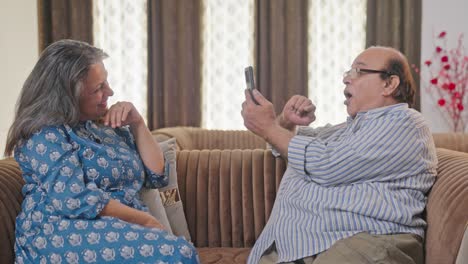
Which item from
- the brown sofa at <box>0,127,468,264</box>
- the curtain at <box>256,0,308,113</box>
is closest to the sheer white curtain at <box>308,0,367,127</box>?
the curtain at <box>256,0,308,113</box>

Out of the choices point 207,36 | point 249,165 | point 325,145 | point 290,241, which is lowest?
point 290,241

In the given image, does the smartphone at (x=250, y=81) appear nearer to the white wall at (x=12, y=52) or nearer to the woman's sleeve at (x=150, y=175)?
the woman's sleeve at (x=150, y=175)

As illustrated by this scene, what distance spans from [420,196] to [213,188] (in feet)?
2.91

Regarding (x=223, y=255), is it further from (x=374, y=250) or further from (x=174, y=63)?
(x=174, y=63)

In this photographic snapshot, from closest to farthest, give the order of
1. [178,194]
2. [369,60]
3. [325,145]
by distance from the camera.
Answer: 1. [325,145]
2. [369,60]
3. [178,194]

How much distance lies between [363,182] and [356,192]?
0.04 m

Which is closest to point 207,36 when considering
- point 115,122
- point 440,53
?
point 440,53

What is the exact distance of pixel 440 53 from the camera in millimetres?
4738

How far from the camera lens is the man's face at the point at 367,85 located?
1.81 meters

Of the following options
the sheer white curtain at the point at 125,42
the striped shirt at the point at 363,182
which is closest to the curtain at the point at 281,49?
the sheer white curtain at the point at 125,42

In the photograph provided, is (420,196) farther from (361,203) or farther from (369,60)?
(369,60)

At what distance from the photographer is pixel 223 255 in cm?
198

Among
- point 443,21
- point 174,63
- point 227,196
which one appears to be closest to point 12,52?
point 174,63

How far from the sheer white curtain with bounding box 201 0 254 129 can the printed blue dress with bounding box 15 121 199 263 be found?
3318 millimetres
